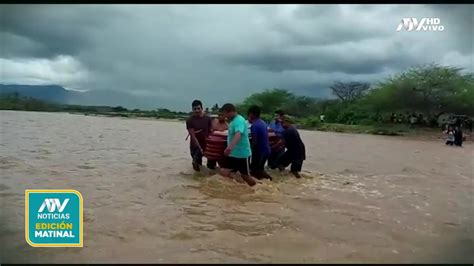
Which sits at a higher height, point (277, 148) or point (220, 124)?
point (220, 124)

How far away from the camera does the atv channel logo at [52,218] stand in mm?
2910

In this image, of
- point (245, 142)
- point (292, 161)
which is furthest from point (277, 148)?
point (245, 142)

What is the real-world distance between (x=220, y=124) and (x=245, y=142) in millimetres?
1360

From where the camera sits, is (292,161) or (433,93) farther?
(433,93)

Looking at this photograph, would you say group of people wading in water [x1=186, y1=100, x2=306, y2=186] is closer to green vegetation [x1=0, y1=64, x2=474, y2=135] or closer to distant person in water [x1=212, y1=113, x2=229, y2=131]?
distant person in water [x1=212, y1=113, x2=229, y2=131]

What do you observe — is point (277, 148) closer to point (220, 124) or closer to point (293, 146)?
point (293, 146)

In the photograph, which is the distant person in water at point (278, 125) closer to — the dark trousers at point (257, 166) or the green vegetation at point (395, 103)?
the dark trousers at point (257, 166)

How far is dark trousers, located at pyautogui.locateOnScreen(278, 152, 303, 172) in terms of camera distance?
24.8 feet

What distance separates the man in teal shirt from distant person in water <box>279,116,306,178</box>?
1537mm

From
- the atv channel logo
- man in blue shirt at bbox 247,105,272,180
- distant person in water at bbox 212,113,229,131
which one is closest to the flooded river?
the atv channel logo

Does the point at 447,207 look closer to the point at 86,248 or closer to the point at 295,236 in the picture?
the point at 295,236

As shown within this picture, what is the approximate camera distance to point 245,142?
5984mm

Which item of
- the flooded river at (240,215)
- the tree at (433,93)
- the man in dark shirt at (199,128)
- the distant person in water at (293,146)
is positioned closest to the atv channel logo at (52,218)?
the flooded river at (240,215)

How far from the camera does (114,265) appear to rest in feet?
9.00
